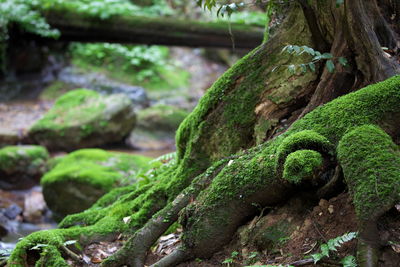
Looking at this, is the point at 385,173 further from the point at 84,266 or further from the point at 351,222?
the point at 84,266

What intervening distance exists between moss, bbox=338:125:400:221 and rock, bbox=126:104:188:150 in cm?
941

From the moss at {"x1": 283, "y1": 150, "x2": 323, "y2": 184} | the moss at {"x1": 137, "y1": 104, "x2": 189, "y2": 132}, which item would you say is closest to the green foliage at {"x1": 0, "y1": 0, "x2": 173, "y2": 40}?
the moss at {"x1": 137, "y1": 104, "x2": 189, "y2": 132}

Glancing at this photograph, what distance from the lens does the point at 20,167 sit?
9375 mm

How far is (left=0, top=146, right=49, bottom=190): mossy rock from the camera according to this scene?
30.5 feet

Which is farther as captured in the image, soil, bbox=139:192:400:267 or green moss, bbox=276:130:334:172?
green moss, bbox=276:130:334:172

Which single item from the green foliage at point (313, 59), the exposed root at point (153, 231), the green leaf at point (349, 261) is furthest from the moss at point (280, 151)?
the green leaf at point (349, 261)

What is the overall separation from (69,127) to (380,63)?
28.8 feet

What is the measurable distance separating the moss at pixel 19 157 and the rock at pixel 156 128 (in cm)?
282

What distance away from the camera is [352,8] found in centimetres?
317

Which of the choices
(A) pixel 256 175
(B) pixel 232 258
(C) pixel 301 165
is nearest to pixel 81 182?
(B) pixel 232 258

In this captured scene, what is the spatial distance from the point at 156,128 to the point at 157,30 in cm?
353

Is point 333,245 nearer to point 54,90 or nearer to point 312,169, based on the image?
point 312,169

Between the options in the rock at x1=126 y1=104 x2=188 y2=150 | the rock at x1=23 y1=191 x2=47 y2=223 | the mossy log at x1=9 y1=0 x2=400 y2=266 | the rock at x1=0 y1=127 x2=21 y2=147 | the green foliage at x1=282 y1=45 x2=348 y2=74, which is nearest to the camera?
the mossy log at x1=9 y1=0 x2=400 y2=266

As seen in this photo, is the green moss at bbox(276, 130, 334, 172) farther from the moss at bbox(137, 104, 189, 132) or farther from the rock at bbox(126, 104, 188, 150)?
the moss at bbox(137, 104, 189, 132)
